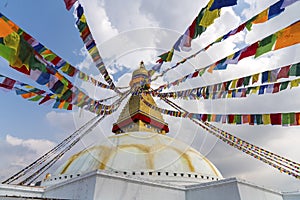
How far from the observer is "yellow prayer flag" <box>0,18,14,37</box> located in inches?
139

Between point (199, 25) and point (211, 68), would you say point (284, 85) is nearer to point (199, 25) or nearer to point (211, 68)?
point (211, 68)

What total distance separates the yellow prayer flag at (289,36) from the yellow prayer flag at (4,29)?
15.7ft

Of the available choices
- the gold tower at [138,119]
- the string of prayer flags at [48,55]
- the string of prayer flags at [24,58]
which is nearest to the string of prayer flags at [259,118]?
the string of prayer flags at [48,55]

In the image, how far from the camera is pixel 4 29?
11.8ft

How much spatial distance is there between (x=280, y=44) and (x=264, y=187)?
6.75 metres

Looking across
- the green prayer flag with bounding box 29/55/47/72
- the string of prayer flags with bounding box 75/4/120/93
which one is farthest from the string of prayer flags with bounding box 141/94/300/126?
the green prayer flag with bounding box 29/55/47/72

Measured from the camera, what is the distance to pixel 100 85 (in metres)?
8.22

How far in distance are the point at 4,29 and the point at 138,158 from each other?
750 centimetres

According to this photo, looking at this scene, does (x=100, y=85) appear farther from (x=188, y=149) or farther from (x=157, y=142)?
(x=188, y=149)

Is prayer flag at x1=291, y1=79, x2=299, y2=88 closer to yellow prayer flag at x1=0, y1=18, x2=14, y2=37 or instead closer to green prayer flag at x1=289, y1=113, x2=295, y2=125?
green prayer flag at x1=289, y1=113, x2=295, y2=125

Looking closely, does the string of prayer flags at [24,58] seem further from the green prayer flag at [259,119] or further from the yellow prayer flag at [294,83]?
the yellow prayer flag at [294,83]

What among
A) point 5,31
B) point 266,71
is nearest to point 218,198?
point 266,71

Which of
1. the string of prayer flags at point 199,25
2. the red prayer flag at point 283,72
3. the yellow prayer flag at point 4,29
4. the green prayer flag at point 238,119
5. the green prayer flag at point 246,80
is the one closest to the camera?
the yellow prayer flag at point 4,29

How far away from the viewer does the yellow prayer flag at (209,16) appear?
4.01m
